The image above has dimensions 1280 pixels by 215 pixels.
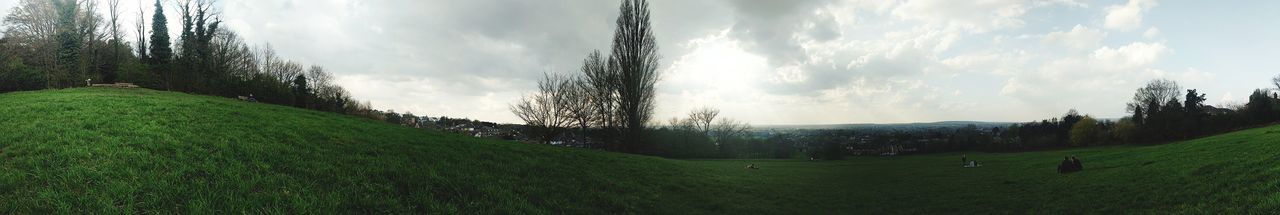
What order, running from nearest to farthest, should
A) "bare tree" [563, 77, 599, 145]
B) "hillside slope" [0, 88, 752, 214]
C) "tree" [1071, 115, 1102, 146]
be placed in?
"hillside slope" [0, 88, 752, 214] < "bare tree" [563, 77, 599, 145] < "tree" [1071, 115, 1102, 146]

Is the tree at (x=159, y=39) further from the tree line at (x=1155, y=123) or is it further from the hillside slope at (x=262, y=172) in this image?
the tree line at (x=1155, y=123)

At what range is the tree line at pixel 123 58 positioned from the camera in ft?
130

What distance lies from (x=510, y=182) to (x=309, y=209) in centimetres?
471

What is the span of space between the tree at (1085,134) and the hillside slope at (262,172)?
86.9 m

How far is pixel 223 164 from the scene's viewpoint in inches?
392

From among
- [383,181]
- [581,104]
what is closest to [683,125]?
[581,104]

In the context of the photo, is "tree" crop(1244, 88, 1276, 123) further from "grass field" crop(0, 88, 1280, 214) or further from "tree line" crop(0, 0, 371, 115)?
"tree line" crop(0, 0, 371, 115)

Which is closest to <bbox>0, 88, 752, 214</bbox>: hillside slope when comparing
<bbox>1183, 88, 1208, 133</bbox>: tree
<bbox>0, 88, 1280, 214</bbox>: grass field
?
<bbox>0, 88, 1280, 214</bbox>: grass field

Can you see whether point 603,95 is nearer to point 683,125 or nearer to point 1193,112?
point 683,125

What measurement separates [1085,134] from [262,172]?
329ft

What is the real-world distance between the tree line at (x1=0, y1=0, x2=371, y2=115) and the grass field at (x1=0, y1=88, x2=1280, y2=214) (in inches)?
924

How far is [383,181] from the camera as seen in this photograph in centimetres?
991

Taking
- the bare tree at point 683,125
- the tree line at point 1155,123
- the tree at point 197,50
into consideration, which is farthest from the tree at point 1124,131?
the tree at point 197,50

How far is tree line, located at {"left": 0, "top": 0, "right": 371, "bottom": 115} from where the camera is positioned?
39.7m
